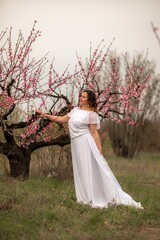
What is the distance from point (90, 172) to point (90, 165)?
0.35 feet

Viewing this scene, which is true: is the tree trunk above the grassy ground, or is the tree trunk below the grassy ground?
above

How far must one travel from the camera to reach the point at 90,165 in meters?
7.09

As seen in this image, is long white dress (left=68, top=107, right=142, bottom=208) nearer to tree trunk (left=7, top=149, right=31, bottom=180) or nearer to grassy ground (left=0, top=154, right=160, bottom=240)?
grassy ground (left=0, top=154, right=160, bottom=240)

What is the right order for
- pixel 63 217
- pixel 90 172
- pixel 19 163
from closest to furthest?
pixel 63 217 < pixel 90 172 < pixel 19 163

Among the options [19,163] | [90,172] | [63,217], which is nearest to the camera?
[63,217]

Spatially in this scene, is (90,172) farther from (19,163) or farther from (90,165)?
(19,163)

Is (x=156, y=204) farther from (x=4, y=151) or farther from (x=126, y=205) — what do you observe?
(x=4, y=151)

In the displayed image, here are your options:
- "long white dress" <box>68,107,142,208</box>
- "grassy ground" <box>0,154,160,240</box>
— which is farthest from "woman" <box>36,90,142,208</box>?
"grassy ground" <box>0,154,160,240</box>

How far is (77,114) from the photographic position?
23.5 feet

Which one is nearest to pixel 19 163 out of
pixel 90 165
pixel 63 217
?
pixel 90 165

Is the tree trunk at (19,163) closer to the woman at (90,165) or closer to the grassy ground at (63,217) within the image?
the grassy ground at (63,217)

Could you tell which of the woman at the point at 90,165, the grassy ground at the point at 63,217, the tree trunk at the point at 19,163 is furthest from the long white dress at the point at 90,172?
the tree trunk at the point at 19,163

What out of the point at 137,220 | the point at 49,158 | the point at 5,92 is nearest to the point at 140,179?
the point at 49,158

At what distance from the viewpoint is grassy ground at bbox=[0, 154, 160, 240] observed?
5441 millimetres
